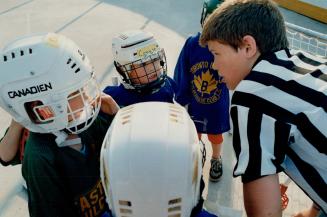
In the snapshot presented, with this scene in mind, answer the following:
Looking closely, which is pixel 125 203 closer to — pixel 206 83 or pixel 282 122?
pixel 282 122

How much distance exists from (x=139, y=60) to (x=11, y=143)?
29.6 inches

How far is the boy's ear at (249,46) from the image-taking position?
126 cm

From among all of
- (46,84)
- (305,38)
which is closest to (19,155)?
(46,84)

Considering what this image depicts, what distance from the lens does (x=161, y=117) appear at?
101cm

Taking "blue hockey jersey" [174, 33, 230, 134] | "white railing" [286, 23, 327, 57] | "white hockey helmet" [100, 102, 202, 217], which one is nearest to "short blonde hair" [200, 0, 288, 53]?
"white hockey helmet" [100, 102, 202, 217]

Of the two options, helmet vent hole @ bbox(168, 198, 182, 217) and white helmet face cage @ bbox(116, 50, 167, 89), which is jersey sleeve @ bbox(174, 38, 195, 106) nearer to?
white helmet face cage @ bbox(116, 50, 167, 89)

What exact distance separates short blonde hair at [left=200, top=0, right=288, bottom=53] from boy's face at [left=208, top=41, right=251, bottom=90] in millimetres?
22

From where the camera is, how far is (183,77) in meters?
2.30

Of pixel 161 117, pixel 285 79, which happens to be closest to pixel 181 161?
pixel 161 117

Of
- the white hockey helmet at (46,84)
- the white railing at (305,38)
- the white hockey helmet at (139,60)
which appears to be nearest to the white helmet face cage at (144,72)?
the white hockey helmet at (139,60)

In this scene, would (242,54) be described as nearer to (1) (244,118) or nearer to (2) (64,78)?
(1) (244,118)

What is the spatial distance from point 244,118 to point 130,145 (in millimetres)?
390

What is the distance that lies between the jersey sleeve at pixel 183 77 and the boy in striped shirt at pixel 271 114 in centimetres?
96

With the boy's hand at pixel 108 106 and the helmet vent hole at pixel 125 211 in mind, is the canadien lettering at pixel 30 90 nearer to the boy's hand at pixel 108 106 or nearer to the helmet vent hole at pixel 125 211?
the boy's hand at pixel 108 106
